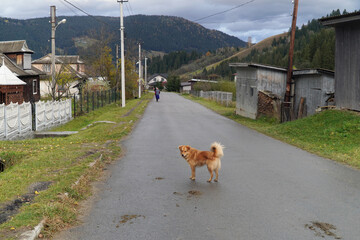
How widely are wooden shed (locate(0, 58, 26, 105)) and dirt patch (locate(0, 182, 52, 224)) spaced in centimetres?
2413

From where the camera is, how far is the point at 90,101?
39.3 meters

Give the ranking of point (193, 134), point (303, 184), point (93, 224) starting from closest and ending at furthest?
point (93, 224), point (303, 184), point (193, 134)

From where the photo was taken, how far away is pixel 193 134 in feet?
56.1

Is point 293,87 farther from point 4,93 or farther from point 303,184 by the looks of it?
point 4,93

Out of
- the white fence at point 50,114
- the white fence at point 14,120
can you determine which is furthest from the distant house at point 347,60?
the white fence at point 50,114

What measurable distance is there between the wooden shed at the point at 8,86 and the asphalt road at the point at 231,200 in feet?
70.3

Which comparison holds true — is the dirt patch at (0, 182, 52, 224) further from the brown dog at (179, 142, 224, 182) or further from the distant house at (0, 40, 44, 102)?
the distant house at (0, 40, 44, 102)

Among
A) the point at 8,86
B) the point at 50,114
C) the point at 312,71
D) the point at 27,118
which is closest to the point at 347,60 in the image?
the point at 312,71

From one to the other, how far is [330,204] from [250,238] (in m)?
2.38

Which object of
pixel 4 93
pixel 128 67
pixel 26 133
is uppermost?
pixel 128 67

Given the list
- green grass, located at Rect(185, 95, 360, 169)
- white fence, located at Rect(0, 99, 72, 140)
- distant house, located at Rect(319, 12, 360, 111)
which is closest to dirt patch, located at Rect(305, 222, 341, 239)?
green grass, located at Rect(185, 95, 360, 169)

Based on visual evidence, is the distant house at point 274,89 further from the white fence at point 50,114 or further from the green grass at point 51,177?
the white fence at point 50,114

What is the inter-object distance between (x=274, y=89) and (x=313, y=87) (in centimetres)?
388

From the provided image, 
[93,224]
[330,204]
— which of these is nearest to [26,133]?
[93,224]
